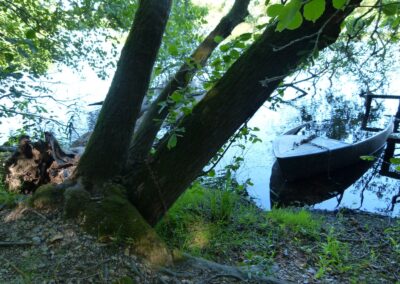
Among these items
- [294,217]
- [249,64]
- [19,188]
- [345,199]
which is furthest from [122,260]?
[345,199]

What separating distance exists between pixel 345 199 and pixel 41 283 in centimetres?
784

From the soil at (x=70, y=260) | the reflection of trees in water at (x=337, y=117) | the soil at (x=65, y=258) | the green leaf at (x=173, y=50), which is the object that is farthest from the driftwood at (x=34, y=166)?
the reflection of trees in water at (x=337, y=117)

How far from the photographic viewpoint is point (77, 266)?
1990 mm

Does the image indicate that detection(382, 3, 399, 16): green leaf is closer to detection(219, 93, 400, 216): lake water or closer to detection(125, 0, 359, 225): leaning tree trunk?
detection(125, 0, 359, 225): leaning tree trunk

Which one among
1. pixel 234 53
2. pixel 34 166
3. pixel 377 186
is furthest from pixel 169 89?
pixel 377 186

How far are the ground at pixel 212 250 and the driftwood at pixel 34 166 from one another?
155 cm

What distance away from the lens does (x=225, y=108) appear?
2.11 metres

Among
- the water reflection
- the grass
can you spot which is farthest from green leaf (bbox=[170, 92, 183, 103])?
the water reflection

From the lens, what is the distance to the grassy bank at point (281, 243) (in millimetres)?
3141

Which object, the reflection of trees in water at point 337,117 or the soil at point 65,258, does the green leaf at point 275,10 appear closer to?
the soil at point 65,258

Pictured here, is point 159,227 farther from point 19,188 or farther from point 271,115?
point 271,115

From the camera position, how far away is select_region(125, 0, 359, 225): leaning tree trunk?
6.46 feet

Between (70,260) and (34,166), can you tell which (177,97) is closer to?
(70,260)

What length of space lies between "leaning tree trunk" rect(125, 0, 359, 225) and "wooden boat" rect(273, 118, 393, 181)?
6.54 m
